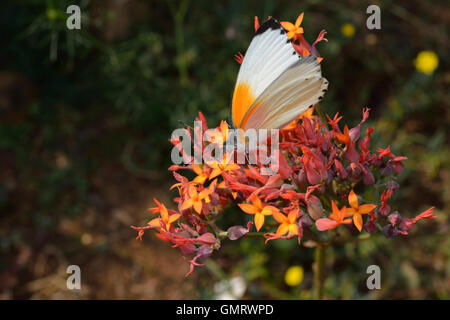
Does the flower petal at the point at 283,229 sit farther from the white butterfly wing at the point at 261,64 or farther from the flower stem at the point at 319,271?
the white butterfly wing at the point at 261,64

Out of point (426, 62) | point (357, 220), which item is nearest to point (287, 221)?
point (357, 220)

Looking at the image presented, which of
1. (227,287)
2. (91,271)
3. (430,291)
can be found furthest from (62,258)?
(430,291)

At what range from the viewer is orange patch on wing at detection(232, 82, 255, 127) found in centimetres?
245

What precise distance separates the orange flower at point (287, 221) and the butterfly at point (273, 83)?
457 mm

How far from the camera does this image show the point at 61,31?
14.1 ft

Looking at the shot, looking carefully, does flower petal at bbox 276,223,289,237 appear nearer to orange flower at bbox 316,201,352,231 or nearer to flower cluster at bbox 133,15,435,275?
flower cluster at bbox 133,15,435,275

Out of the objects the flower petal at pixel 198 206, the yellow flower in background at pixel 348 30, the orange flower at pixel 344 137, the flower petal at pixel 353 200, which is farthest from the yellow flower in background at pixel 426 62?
the flower petal at pixel 198 206

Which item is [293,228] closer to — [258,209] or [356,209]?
[258,209]

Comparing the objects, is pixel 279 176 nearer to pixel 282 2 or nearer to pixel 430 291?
pixel 430 291

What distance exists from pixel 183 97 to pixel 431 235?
2.51 metres

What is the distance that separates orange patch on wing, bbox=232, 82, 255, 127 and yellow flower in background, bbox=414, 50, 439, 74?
2.63 m

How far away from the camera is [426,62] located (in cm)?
429

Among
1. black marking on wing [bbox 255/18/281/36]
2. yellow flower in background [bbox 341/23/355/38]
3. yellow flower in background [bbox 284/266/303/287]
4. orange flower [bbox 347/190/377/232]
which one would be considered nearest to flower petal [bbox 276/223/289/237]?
orange flower [bbox 347/190/377/232]

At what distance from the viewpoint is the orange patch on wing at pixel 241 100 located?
2.45 m
